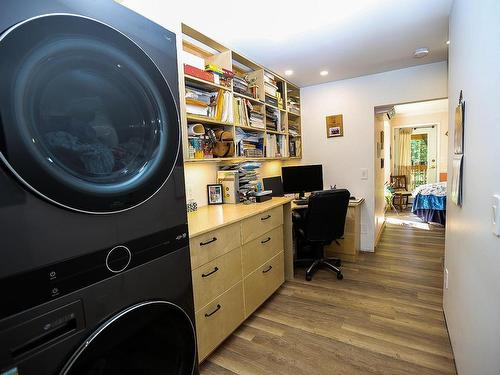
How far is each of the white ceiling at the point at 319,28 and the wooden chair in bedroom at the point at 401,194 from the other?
3.95m

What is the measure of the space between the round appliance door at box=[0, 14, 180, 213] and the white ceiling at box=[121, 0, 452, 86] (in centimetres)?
106

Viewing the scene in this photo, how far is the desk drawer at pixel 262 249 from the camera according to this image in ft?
6.43

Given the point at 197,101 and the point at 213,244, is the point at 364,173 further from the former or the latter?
A: the point at 213,244

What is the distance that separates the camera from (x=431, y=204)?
179 inches

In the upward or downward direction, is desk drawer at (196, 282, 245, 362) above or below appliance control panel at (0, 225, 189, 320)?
below

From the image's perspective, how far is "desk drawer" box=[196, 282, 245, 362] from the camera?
1543mm

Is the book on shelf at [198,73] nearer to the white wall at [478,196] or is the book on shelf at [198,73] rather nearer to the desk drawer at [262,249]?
the desk drawer at [262,249]

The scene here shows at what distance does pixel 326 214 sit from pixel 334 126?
1442 mm

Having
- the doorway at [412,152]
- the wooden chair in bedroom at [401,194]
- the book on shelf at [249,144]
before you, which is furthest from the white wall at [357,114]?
the wooden chair in bedroom at [401,194]

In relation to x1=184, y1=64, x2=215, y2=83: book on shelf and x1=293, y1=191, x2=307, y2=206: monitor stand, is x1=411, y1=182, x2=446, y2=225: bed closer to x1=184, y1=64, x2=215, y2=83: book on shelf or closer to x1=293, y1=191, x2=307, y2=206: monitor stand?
x1=293, y1=191, x2=307, y2=206: monitor stand

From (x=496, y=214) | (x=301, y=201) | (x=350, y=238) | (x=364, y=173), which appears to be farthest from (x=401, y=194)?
(x=496, y=214)

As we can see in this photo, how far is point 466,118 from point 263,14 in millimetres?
1416

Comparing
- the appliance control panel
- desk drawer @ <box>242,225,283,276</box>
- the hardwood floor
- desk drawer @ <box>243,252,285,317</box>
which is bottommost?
the hardwood floor

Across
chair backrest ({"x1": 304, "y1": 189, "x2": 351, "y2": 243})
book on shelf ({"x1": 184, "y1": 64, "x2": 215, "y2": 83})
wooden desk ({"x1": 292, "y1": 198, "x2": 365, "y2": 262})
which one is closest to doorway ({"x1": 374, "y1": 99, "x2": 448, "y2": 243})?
wooden desk ({"x1": 292, "y1": 198, "x2": 365, "y2": 262})
